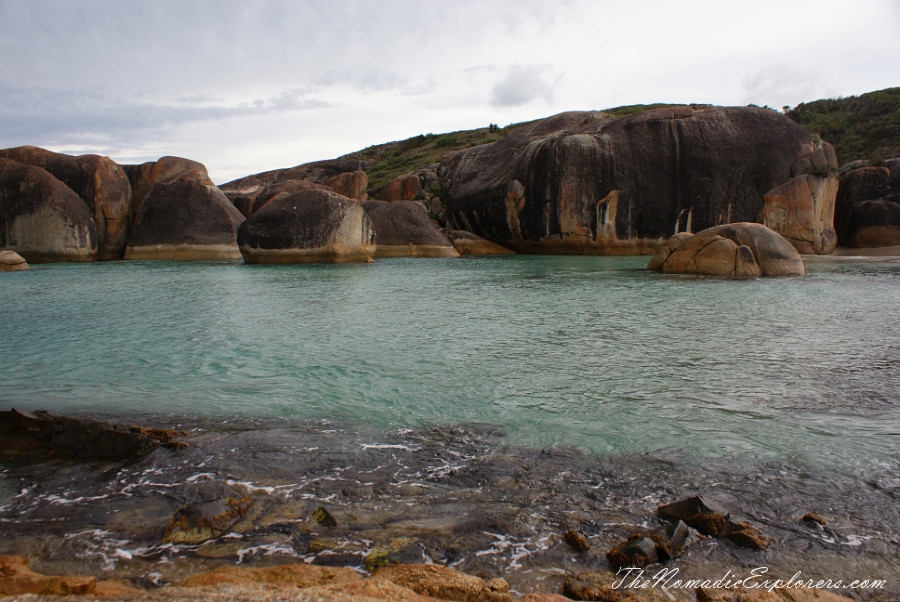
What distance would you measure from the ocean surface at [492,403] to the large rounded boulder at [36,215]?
17.0m

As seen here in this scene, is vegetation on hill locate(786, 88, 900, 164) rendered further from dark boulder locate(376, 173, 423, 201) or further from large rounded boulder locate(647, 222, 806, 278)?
dark boulder locate(376, 173, 423, 201)

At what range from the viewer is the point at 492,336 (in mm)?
9164

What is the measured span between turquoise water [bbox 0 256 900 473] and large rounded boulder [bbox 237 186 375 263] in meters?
10.2

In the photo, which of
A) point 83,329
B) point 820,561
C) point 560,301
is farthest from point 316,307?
point 820,561

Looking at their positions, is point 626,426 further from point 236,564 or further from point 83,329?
point 83,329

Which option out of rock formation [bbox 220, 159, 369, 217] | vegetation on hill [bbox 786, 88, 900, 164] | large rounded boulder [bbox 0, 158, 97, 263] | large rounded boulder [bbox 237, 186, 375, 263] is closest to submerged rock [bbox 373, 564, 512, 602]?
large rounded boulder [bbox 237, 186, 375, 263]

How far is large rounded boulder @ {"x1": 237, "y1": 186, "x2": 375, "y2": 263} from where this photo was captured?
80.6ft

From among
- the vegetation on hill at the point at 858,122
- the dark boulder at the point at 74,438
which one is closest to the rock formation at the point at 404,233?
the dark boulder at the point at 74,438

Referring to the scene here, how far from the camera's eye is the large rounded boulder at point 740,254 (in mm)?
17688

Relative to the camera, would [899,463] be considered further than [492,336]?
No

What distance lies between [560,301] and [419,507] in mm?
9911

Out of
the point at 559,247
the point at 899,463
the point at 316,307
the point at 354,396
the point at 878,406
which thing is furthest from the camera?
the point at 559,247

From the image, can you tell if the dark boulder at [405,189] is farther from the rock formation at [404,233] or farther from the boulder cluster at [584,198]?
the rock formation at [404,233]

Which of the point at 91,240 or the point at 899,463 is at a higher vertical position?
the point at 91,240
